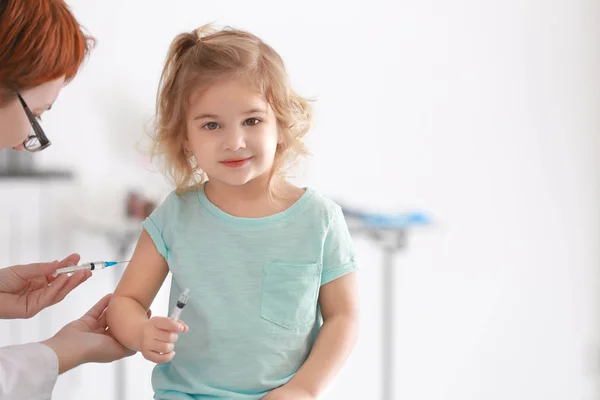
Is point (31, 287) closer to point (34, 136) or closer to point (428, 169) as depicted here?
point (34, 136)

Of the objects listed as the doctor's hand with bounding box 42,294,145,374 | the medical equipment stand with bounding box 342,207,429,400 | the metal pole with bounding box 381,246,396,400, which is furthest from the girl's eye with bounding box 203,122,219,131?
the metal pole with bounding box 381,246,396,400

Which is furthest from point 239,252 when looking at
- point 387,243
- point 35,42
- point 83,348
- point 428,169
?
point 428,169

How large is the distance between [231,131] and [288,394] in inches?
15.6

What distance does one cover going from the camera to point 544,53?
10.5 feet

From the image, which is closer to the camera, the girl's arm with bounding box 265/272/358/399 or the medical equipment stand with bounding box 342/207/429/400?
the girl's arm with bounding box 265/272/358/399

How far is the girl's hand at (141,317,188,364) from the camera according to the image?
1.08 m

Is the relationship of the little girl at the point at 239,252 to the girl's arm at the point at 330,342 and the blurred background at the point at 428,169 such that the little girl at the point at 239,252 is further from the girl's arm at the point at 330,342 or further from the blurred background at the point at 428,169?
the blurred background at the point at 428,169

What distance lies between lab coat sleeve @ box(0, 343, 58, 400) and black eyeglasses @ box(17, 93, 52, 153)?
32 cm

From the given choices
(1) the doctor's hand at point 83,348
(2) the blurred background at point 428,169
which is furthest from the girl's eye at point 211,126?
(2) the blurred background at point 428,169

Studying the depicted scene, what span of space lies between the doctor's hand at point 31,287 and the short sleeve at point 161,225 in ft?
0.76

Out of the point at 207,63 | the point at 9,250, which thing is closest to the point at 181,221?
the point at 207,63

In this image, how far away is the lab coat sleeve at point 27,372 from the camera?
1175mm

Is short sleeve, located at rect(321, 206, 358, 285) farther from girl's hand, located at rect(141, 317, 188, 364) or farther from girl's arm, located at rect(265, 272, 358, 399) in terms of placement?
girl's hand, located at rect(141, 317, 188, 364)

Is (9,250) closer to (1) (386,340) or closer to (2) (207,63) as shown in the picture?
(1) (386,340)
